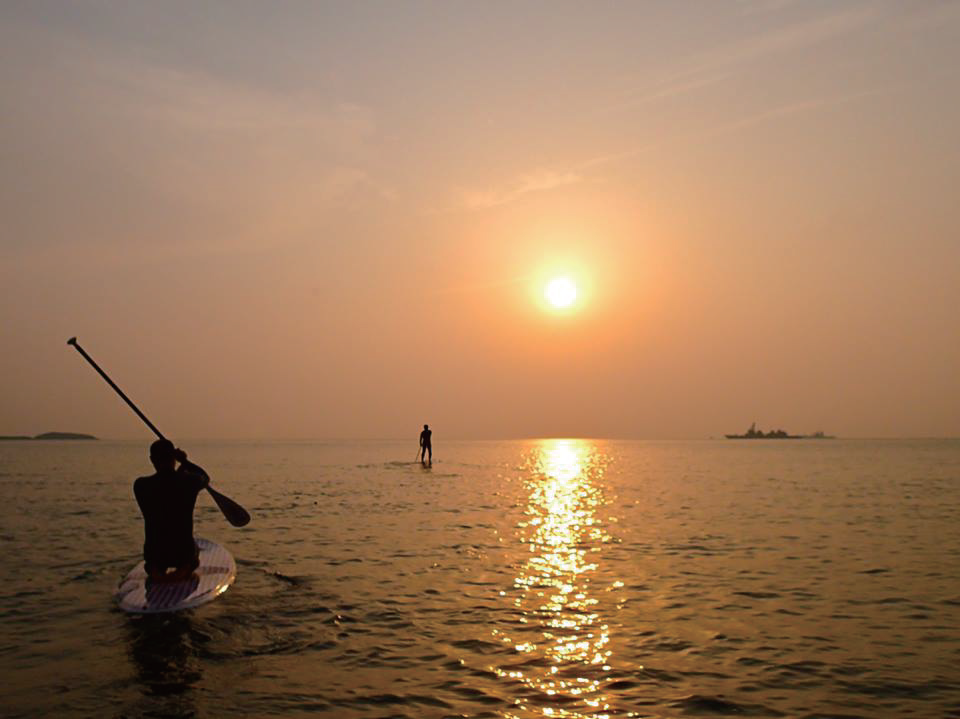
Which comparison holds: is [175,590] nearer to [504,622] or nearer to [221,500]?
[221,500]

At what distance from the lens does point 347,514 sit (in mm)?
26812

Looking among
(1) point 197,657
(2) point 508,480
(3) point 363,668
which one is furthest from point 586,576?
(2) point 508,480

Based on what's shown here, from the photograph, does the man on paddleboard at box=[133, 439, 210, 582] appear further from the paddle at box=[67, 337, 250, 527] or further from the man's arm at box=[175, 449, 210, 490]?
the paddle at box=[67, 337, 250, 527]

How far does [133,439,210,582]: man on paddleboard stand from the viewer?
11.9 metres

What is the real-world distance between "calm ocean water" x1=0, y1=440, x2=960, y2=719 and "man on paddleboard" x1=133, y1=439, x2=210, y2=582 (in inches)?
33.7

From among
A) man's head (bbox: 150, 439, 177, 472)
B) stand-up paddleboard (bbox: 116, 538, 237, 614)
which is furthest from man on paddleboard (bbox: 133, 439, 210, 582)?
stand-up paddleboard (bbox: 116, 538, 237, 614)

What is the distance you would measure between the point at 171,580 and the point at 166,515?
1.29 metres

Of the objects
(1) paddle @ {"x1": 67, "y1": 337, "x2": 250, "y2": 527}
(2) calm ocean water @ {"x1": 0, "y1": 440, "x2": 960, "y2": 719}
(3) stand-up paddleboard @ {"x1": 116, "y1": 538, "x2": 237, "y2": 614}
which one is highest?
(1) paddle @ {"x1": 67, "y1": 337, "x2": 250, "y2": 527}

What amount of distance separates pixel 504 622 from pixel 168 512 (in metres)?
5.57

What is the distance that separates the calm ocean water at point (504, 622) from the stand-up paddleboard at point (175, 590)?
224 mm

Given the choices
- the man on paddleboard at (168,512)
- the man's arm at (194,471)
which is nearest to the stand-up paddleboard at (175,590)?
the man on paddleboard at (168,512)

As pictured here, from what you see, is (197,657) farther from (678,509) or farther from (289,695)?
(678,509)

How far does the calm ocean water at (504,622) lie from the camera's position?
8352mm

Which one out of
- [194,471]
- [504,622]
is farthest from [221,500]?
[504,622]
